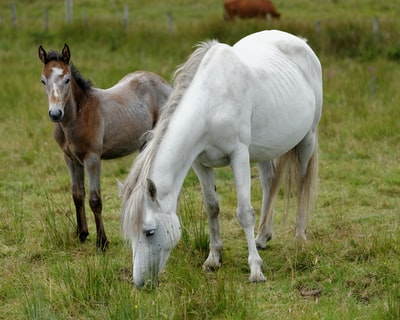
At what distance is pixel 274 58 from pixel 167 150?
160 centimetres

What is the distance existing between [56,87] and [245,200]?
5.89 feet

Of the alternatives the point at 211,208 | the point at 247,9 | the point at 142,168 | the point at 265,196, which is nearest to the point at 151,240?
the point at 142,168

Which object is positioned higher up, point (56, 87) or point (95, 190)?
point (56, 87)

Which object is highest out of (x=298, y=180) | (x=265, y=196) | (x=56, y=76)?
(x=56, y=76)

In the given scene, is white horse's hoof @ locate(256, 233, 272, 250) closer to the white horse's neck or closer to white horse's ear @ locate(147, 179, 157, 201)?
the white horse's neck

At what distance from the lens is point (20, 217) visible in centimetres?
679

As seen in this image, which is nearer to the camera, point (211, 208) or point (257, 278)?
point (257, 278)

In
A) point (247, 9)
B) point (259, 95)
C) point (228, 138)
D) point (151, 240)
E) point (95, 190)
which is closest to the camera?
point (151, 240)

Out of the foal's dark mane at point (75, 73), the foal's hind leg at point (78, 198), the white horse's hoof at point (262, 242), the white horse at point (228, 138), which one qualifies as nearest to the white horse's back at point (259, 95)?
the white horse at point (228, 138)

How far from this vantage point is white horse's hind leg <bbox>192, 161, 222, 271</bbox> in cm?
568

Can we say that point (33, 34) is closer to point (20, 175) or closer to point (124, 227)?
point (20, 175)

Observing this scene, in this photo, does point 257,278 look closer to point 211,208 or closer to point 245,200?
point 245,200

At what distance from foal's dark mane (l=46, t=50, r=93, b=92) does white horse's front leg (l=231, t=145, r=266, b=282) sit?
1734mm

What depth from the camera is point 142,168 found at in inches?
191
